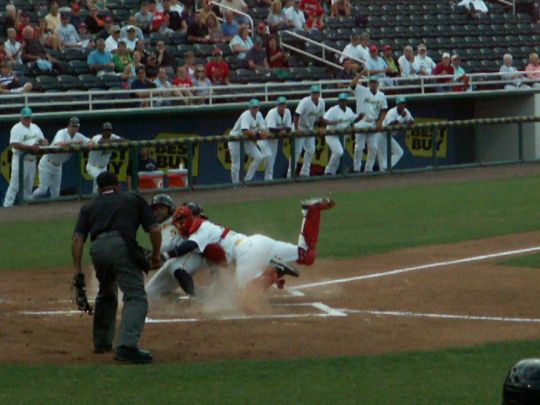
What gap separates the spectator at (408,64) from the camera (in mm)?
28156

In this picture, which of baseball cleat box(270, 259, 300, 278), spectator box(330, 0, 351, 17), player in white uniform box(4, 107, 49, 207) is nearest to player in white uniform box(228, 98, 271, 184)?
player in white uniform box(4, 107, 49, 207)

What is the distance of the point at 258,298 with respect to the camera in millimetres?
12180

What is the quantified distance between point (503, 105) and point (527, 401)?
26669 millimetres

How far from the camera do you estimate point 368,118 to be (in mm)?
25953

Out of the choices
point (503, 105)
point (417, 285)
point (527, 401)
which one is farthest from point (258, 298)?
point (503, 105)

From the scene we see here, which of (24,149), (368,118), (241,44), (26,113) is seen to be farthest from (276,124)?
(24,149)

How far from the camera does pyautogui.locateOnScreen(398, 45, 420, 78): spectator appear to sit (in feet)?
92.4

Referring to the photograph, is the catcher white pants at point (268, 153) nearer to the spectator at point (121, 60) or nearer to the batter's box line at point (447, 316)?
the spectator at point (121, 60)

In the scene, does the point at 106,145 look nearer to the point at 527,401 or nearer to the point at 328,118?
the point at 328,118

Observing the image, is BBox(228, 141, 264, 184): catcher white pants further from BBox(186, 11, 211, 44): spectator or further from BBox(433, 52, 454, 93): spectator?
BBox(433, 52, 454, 93): spectator

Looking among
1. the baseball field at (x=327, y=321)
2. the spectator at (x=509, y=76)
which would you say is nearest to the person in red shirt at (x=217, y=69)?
the baseball field at (x=327, y=321)

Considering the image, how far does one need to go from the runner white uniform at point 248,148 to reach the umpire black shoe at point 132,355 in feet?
46.9

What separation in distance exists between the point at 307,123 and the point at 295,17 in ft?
13.2

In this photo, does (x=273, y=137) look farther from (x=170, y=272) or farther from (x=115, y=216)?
(x=115, y=216)
